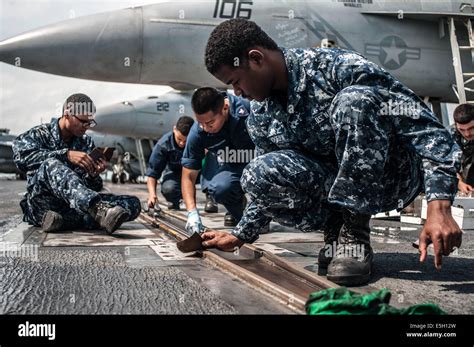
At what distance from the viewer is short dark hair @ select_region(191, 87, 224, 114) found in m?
3.26

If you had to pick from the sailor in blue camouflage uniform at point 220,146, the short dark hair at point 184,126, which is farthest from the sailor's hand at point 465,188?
the short dark hair at point 184,126

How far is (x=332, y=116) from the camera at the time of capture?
6.55 feet

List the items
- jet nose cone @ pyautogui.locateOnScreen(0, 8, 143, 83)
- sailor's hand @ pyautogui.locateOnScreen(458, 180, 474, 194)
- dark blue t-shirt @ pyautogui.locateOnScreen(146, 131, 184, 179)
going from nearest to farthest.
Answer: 1. sailor's hand @ pyautogui.locateOnScreen(458, 180, 474, 194)
2. dark blue t-shirt @ pyautogui.locateOnScreen(146, 131, 184, 179)
3. jet nose cone @ pyautogui.locateOnScreen(0, 8, 143, 83)

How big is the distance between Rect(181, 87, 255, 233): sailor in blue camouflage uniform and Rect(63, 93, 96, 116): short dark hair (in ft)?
2.23

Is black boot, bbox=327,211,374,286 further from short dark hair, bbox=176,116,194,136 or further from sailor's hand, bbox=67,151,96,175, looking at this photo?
short dark hair, bbox=176,116,194,136

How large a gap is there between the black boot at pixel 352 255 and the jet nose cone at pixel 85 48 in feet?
15.6

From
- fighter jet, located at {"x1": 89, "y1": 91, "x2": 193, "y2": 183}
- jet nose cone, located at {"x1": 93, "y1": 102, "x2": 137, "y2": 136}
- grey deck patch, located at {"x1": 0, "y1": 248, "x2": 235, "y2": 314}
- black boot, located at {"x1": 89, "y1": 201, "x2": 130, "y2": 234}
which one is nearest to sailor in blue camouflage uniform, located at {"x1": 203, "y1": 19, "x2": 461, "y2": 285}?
grey deck patch, located at {"x1": 0, "y1": 248, "x2": 235, "y2": 314}

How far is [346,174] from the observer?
1929 mm

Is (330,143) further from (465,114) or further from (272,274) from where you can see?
(465,114)

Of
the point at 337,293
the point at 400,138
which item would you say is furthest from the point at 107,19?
the point at 337,293

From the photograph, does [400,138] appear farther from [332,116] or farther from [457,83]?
[457,83]

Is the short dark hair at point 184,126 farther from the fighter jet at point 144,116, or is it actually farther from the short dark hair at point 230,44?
the fighter jet at point 144,116

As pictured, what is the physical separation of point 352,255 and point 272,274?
32 centimetres
